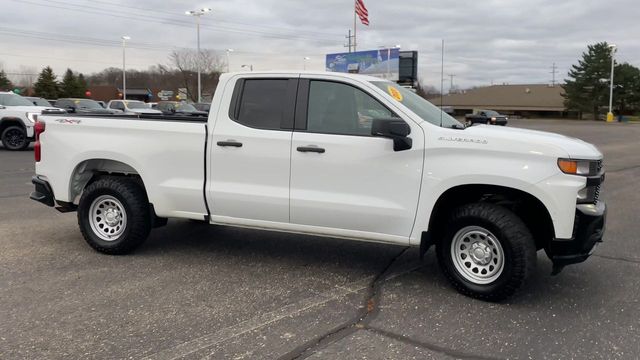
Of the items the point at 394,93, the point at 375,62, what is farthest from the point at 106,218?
the point at 375,62

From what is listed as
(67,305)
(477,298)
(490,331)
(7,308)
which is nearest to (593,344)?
(490,331)

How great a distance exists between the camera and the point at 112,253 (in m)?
6.06

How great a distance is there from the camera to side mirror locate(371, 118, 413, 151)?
15.5ft

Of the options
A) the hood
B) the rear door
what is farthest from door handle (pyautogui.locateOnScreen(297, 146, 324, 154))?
the hood

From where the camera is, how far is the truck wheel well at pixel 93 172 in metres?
6.18

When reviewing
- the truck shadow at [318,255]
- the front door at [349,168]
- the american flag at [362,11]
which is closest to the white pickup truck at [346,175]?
the front door at [349,168]

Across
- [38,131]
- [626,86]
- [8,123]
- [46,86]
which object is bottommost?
[8,123]

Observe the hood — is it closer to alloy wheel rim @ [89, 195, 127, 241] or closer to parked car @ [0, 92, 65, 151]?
alloy wheel rim @ [89, 195, 127, 241]

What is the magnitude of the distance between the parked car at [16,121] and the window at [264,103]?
1422 centimetres

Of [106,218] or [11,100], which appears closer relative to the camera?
[106,218]

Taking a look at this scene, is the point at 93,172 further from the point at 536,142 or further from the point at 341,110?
the point at 536,142

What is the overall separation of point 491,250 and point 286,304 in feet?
5.84

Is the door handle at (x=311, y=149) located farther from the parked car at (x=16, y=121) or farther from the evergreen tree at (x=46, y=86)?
the evergreen tree at (x=46, y=86)

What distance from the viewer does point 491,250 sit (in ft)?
15.9
